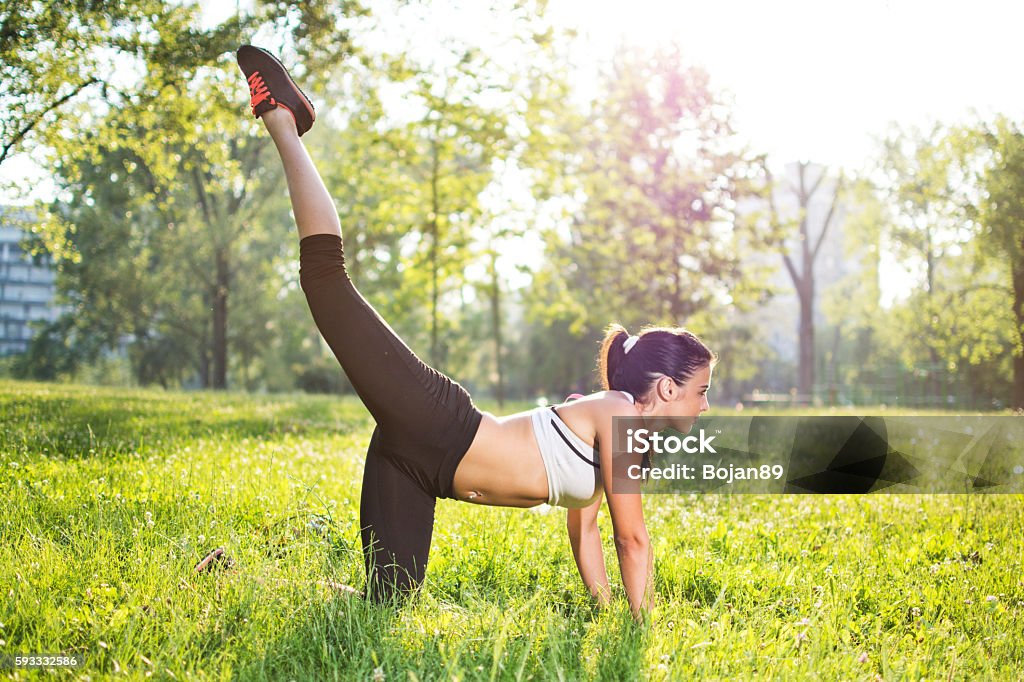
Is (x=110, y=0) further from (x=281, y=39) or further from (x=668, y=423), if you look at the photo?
(x=668, y=423)

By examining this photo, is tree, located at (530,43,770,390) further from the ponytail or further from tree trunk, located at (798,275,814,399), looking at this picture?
the ponytail

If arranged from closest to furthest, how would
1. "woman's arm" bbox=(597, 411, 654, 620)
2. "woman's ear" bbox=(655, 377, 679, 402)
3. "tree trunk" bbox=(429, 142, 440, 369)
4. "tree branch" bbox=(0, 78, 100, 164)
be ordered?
"woman's arm" bbox=(597, 411, 654, 620) → "woman's ear" bbox=(655, 377, 679, 402) → "tree branch" bbox=(0, 78, 100, 164) → "tree trunk" bbox=(429, 142, 440, 369)

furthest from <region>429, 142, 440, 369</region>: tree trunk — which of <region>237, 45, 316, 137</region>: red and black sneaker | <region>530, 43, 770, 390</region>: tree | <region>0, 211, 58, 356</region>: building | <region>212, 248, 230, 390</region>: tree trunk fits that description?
<region>0, 211, 58, 356</region>: building

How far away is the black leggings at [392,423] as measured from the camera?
371cm

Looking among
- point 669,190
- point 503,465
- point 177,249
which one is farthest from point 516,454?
point 177,249

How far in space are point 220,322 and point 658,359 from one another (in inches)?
900

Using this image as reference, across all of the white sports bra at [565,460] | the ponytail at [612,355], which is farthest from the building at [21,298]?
the white sports bra at [565,460]

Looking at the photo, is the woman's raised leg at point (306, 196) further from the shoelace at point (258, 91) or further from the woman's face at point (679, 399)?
the woman's face at point (679, 399)

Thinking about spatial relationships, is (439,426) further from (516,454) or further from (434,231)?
(434,231)

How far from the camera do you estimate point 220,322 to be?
80.3 feet

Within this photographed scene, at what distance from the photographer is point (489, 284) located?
2084 cm

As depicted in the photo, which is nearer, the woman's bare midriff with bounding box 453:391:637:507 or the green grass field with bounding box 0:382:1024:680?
the green grass field with bounding box 0:382:1024:680

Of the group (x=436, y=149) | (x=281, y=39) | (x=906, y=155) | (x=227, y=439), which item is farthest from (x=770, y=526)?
(x=906, y=155)

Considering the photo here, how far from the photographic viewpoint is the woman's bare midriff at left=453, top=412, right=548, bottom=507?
12.5 ft
